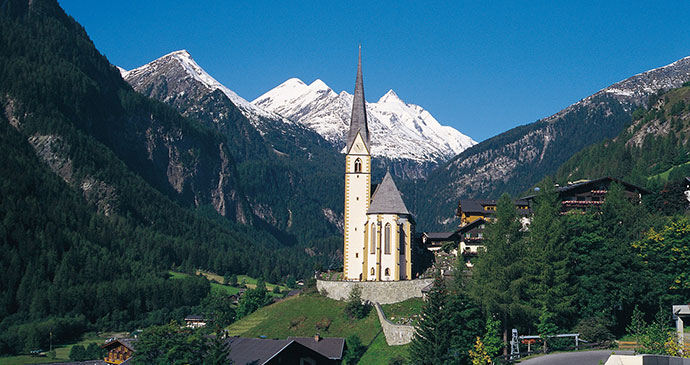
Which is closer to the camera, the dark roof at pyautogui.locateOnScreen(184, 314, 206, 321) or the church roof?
the church roof

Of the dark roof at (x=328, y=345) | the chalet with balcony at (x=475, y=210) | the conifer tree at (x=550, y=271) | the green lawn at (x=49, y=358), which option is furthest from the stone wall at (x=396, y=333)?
the green lawn at (x=49, y=358)

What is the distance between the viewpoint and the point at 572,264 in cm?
7844

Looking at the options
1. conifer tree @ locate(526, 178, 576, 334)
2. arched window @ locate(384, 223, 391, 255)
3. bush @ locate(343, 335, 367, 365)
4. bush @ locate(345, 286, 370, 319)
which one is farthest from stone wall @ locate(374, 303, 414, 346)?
arched window @ locate(384, 223, 391, 255)

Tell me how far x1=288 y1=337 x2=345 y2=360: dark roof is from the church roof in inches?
1202

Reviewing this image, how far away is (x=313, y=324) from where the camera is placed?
10231 centimetres

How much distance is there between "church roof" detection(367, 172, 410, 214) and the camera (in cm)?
11819

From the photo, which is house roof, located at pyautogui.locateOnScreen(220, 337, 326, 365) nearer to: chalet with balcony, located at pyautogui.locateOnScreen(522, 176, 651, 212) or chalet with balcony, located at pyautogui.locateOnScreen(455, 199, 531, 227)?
chalet with balcony, located at pyautogui.locateOnScreen(522, 176, 651, 212)

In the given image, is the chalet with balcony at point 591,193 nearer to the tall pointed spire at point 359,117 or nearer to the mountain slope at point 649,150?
the tall pointed spire at point 359,117

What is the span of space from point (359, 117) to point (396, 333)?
47.1 meters

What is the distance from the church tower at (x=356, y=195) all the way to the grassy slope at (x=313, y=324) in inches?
344

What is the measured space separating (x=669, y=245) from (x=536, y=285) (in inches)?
585

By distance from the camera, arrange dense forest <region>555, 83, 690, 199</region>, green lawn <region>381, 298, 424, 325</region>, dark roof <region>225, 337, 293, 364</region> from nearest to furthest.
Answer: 1. dark roof <region>225, 337, 293, 364</region>
2. green lawn <region>381, 298, 424, 325</region>
3. dense forest <region>555, 83, 690, 199</region>

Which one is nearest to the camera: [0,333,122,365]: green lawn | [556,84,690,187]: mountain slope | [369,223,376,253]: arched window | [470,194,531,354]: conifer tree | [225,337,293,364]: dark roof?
[470,194,531,354]: conifer tree

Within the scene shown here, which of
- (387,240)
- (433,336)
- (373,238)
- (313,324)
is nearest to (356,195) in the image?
(373,238)
